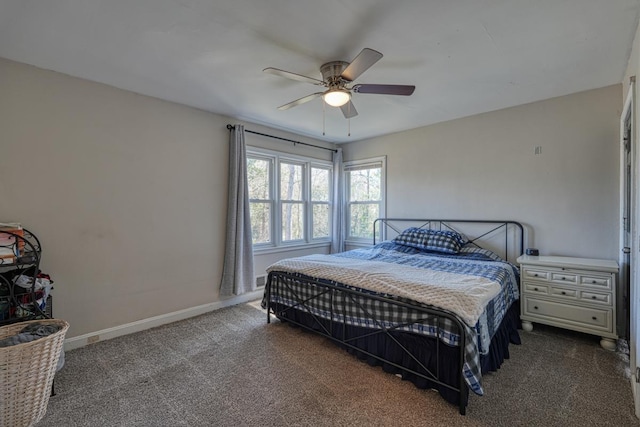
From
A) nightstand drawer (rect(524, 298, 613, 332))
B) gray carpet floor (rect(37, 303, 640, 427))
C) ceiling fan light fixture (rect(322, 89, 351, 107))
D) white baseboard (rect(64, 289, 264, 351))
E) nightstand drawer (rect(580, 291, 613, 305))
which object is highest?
ceiling fan light fixture (rect(322, 89, 351, 107))

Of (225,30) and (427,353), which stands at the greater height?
(225,30)

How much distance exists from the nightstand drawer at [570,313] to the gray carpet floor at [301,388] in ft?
0.66

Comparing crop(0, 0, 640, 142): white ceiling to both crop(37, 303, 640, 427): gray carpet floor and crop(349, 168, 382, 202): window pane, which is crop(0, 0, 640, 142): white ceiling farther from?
crop(37, 303, 640, 427): gray carpet floor

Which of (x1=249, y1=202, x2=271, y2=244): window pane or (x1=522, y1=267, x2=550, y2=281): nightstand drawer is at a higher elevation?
(x1=249, y1=202, x2=271, y2=244): window pane

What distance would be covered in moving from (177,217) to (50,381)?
1896 mm

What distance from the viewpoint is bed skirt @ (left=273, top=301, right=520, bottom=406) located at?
1929 mm

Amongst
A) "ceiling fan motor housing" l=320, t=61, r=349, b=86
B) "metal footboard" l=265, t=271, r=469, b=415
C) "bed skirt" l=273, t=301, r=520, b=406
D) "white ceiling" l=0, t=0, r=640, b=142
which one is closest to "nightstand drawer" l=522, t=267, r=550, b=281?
"bed skirt" l=273, t=301, r=520, b=406

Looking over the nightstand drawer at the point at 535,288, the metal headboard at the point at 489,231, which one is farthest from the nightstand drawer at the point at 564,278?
the metal headboard at the point at 489,231

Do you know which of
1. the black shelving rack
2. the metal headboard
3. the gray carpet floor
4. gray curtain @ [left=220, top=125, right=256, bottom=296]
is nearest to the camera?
the gray carpet floor

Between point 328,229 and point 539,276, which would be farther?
point 328,229

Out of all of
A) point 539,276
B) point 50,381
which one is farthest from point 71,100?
point 539,276

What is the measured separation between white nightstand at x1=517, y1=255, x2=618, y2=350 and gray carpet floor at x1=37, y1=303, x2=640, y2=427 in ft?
0.58

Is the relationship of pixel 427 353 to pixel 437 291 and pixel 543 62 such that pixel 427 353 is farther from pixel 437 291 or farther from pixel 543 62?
pixel 543 62

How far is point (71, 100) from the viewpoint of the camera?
2.66 m
